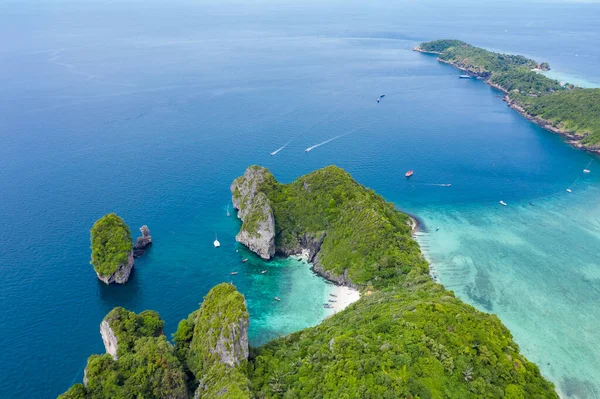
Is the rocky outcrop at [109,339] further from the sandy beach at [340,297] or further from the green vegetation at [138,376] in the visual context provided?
the sandy beach at [340,297]

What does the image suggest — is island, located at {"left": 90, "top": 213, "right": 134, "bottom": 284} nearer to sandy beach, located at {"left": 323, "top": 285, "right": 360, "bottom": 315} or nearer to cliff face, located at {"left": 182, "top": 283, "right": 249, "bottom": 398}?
cliff face, located at {"left": 182, "top": 283, "right": 249, "bottom": 398}

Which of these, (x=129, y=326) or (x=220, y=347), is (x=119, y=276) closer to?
(x=129, y=326)

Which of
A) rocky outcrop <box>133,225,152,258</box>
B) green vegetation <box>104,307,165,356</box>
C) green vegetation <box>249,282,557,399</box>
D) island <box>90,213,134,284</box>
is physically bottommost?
rocky outcrop <box>133,225,152,258</box>

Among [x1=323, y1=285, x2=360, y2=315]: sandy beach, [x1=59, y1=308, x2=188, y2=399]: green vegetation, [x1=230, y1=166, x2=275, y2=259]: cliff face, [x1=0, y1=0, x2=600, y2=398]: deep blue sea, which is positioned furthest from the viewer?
[x1=230, y1=166, x2=275, y2=259]: cliff face

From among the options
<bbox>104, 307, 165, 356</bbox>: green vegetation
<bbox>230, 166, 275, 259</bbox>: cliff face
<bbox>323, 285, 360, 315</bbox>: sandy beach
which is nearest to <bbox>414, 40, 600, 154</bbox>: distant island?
<bbox>323, 285, 360, 315</bbox>: sandy beach

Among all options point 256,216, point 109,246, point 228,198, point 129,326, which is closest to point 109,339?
point 129,326

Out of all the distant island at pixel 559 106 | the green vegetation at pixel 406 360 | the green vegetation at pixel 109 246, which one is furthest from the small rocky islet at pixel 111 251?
the distant island at pixel 559 106

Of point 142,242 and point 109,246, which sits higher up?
point 109,246
